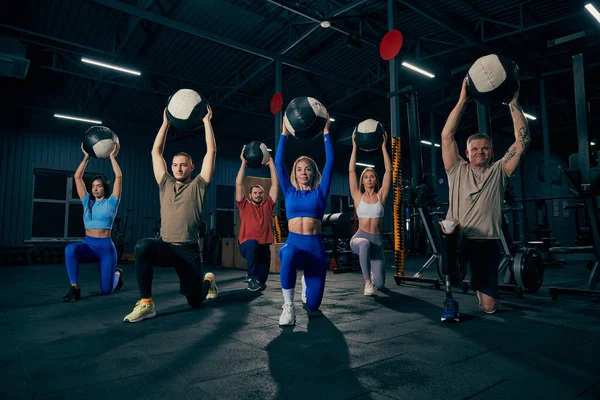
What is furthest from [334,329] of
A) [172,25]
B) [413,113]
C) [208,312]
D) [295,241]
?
[172,25]

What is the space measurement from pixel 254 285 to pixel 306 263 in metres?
1.70

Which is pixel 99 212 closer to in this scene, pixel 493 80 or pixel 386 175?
pixel 386 175

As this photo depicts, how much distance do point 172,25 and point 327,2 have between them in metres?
3.12

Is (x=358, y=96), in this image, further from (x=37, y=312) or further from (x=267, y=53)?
(x=37, y=312)

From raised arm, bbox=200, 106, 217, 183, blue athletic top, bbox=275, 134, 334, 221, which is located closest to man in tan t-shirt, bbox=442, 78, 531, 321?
blue athletic top, bbox=275, 134, 334, 221

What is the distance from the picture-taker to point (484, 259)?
8.55ft

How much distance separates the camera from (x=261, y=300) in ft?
11.4

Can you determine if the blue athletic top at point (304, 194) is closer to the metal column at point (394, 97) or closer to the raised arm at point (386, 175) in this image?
the raised arm at point (386, 175)

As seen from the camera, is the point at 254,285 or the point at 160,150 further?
the point at 254,285

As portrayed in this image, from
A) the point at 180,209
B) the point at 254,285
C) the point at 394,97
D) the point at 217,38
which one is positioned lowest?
the point at 254,285

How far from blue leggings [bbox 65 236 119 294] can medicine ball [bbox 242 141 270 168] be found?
161cm

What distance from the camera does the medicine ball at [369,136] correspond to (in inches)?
135

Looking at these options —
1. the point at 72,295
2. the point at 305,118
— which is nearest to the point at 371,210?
the point at 305,118

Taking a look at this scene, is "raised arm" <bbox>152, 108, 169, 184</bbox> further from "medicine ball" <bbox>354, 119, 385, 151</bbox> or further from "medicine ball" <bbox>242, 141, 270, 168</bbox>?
"medicine ball" <bbox>354, 119, 385, 151</bbox>
